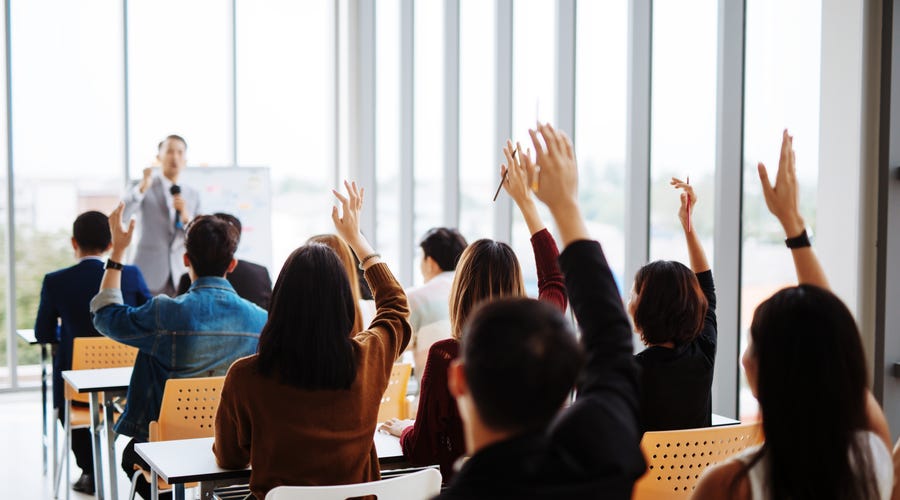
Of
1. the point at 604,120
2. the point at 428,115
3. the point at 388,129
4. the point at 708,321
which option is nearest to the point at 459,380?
the point at 708,321

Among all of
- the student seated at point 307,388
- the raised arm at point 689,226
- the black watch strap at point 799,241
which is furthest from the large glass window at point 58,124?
the black watch strap at point 799,241

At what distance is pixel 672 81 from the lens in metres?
4.77

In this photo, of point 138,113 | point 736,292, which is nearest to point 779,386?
point 736,292

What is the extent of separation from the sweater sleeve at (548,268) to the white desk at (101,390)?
2.01 meters

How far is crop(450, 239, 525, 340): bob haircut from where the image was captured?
2812 millimetres

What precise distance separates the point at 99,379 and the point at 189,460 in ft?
4.95

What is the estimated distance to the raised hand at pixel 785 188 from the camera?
1.85m

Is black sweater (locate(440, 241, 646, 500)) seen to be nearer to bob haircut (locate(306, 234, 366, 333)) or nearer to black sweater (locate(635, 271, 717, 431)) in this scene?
black sweater (locate(635, 271, 717, 431))

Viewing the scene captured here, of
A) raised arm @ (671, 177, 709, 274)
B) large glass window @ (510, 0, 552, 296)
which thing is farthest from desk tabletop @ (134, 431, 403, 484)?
large glass window @ (510, 0, 552, 296)

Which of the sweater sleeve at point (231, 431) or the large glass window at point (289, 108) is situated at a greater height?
the large glass window at point (289, 108)

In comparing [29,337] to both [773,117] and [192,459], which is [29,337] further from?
[773,117]

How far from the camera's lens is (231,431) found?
2.48m

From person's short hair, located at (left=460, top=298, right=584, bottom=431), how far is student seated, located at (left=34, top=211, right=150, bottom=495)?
390 centimetres

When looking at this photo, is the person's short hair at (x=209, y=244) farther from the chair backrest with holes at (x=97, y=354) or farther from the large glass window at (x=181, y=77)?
the large glass window at (x=181, y=77)
